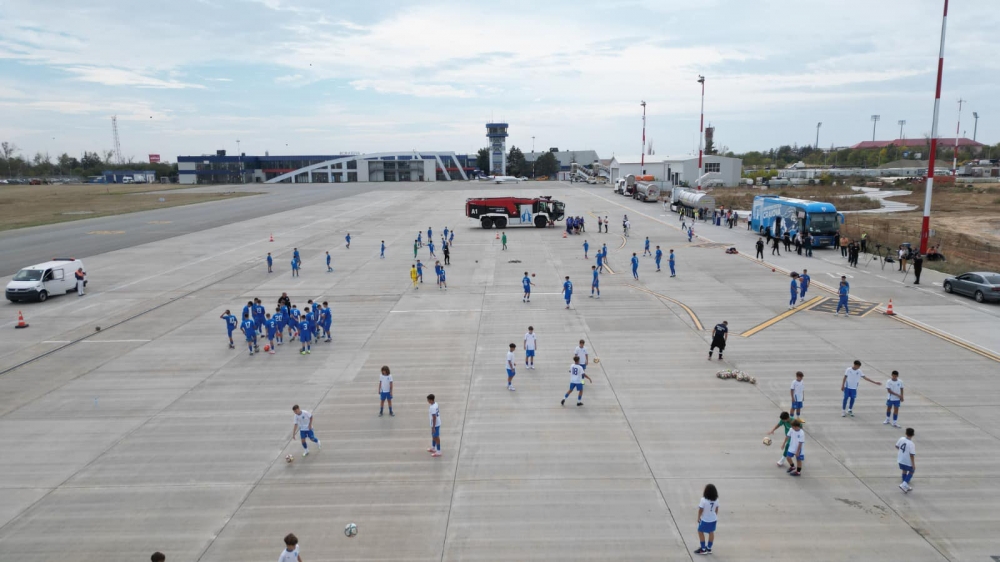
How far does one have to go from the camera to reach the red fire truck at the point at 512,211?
52375 millimetres

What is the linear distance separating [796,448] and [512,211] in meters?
43.1

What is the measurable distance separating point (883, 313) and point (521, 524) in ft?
63.9

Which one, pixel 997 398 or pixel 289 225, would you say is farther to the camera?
pixel 289 225

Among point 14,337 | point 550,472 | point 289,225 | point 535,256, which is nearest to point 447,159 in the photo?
point 289,225

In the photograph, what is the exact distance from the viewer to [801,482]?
10.8 metres

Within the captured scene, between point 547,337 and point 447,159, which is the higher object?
point 447,159

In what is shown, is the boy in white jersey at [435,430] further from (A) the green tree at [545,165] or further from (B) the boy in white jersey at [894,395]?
(A) the green tree at [545,165]

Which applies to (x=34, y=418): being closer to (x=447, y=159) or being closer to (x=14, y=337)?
(x=14, y=337)

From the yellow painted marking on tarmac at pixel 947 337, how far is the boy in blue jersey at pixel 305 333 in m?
20.1

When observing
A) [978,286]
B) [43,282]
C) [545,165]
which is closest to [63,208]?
[43,282]

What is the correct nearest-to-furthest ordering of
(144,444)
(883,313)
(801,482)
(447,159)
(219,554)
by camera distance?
(219,554) < (801,482) < (144,444) < (883,313) < (447,159)

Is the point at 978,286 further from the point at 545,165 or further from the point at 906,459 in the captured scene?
the point at 545,165

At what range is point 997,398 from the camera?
14.6 metres

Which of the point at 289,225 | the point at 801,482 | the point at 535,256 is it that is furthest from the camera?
the point at 289,225
